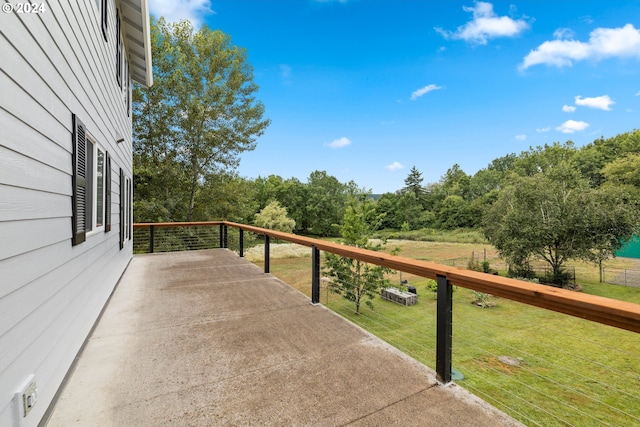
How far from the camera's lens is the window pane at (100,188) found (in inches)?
127

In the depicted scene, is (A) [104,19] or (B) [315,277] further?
(A) [104,19]

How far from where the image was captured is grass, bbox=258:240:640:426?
639 cm

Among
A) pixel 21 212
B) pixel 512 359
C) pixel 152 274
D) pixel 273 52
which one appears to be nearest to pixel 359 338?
pixel 21 212

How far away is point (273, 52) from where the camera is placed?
754 inches

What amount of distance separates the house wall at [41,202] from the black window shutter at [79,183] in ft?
0.23

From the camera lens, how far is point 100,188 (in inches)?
133

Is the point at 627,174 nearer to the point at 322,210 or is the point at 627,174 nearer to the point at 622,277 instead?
the point at 622,277

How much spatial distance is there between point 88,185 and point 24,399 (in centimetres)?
191

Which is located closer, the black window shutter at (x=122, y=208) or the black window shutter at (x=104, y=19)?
the black window shutter at (x=104, y=19)

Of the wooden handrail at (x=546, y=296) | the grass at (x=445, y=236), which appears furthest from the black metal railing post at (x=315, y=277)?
the grass at (x=445, y=236)

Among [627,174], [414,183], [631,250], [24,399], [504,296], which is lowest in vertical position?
[631,250]

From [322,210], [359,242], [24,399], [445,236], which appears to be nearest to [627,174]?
[445,236]

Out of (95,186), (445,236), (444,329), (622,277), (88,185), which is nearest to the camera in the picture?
(444,329)

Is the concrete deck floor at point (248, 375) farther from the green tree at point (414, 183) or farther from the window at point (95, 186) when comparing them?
the green tree at point (414, 183)
